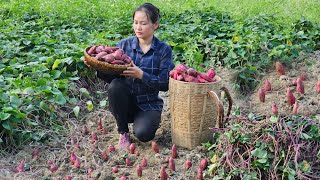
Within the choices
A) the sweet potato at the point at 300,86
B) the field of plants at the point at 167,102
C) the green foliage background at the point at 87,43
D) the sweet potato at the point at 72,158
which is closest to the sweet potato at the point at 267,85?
the field of plants at the point at 167,102

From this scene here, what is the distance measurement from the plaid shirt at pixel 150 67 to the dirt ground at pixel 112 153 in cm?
36

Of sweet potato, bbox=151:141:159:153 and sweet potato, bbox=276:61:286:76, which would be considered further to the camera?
sweet potato, bbox=276:61:286:76

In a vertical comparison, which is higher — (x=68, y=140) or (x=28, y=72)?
(x=28, y=72)

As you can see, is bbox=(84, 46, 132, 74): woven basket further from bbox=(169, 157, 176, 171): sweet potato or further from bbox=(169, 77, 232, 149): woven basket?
bbox=(169, 157, 176, 171): sweet potato

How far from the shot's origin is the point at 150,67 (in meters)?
4.25

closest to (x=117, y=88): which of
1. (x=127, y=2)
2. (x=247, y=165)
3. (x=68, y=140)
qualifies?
(x=68, y=140)

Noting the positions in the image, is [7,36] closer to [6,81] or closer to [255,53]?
[6,81]

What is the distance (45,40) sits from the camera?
6.30m

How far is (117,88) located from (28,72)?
1479mm

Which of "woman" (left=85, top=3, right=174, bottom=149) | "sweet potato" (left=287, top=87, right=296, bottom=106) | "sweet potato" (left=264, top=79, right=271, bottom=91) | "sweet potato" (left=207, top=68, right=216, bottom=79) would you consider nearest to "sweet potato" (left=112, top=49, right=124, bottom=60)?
"woman" (left=85, top=3, right=174, bottom=149)

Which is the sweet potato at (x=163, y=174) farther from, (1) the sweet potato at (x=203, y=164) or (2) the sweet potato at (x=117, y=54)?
(2) the sweet potato at (x=117, y=54)

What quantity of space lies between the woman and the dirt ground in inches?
8.1

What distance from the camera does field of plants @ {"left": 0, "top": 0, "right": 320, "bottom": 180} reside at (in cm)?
344

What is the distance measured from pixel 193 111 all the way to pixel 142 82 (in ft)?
1.60
